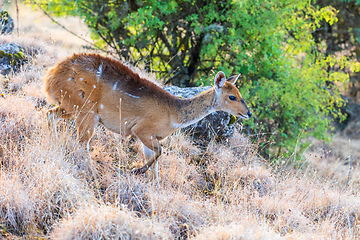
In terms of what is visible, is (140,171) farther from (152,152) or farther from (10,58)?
(10,58)

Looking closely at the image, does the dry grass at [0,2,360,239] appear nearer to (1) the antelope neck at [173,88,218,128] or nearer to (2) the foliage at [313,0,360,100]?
(1) the antelope neck at [173,88,218,128]

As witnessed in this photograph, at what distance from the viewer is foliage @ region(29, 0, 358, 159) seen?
32.6 ft

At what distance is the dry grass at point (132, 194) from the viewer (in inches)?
160

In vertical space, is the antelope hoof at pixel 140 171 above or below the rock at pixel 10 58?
below

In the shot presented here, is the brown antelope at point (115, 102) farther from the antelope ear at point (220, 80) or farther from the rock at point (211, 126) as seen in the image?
the rock at point (211, 126)

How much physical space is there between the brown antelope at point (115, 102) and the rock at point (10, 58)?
2.79 meters

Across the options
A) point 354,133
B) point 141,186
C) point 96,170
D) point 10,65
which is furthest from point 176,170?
point 354,133

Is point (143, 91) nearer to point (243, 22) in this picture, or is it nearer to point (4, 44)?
point (4, 44)

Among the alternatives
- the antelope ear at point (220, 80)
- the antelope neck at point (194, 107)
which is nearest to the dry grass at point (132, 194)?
the antelope neck at point (194, 107)

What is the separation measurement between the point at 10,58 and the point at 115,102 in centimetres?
381

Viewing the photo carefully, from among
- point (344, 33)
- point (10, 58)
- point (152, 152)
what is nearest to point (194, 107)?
point (152, 152)

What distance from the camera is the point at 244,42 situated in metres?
10.4

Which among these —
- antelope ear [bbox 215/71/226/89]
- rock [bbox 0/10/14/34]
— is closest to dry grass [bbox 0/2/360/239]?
antelope ear [bbox 215/71/226/89]

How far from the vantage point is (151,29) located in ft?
34.7
